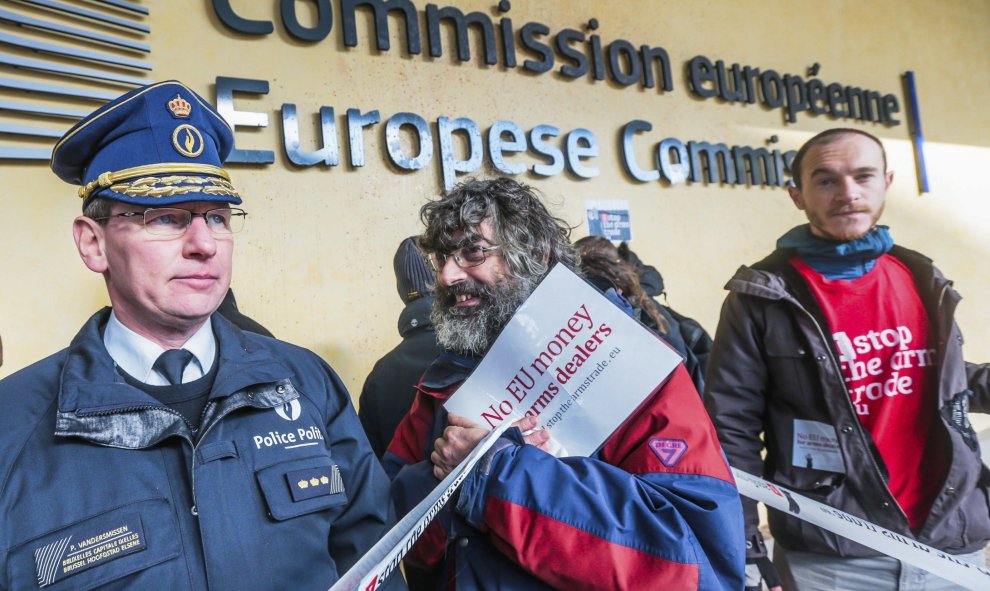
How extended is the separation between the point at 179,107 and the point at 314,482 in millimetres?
670

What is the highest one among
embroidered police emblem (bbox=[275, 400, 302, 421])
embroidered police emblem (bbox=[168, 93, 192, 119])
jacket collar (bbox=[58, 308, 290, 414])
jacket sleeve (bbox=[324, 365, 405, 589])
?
embroidered police emblem (bbox=[168, 93, 192, 119])

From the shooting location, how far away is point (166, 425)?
93 centimetres

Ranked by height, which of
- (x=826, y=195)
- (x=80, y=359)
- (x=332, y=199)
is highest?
(x=332, y=199)

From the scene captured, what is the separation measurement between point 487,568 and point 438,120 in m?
2.61

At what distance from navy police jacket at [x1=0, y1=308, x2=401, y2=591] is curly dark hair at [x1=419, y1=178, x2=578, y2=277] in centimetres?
51

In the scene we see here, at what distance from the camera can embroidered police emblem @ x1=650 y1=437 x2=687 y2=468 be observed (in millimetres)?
1063

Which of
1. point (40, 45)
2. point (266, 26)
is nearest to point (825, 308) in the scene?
point (266, 26)

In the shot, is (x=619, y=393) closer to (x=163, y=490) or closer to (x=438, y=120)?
(x=163, y=490)

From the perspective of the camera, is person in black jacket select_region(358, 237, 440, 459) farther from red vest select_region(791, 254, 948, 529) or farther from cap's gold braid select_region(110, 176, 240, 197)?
red vest select_region(791, 254, 948, 529)

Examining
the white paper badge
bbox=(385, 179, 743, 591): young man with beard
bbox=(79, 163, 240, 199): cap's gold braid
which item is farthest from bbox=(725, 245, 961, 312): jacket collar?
bbox=(79, 163, 240, 199): cap's gold braid

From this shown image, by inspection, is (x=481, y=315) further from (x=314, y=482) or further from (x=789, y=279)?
(x=789, y=279)

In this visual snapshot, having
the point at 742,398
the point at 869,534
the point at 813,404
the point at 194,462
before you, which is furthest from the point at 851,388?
the point at 194,462

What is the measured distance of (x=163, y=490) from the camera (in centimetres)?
92

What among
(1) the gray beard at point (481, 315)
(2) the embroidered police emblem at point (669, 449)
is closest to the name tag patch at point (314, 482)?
(1) the gray beard at point (481, 315)
